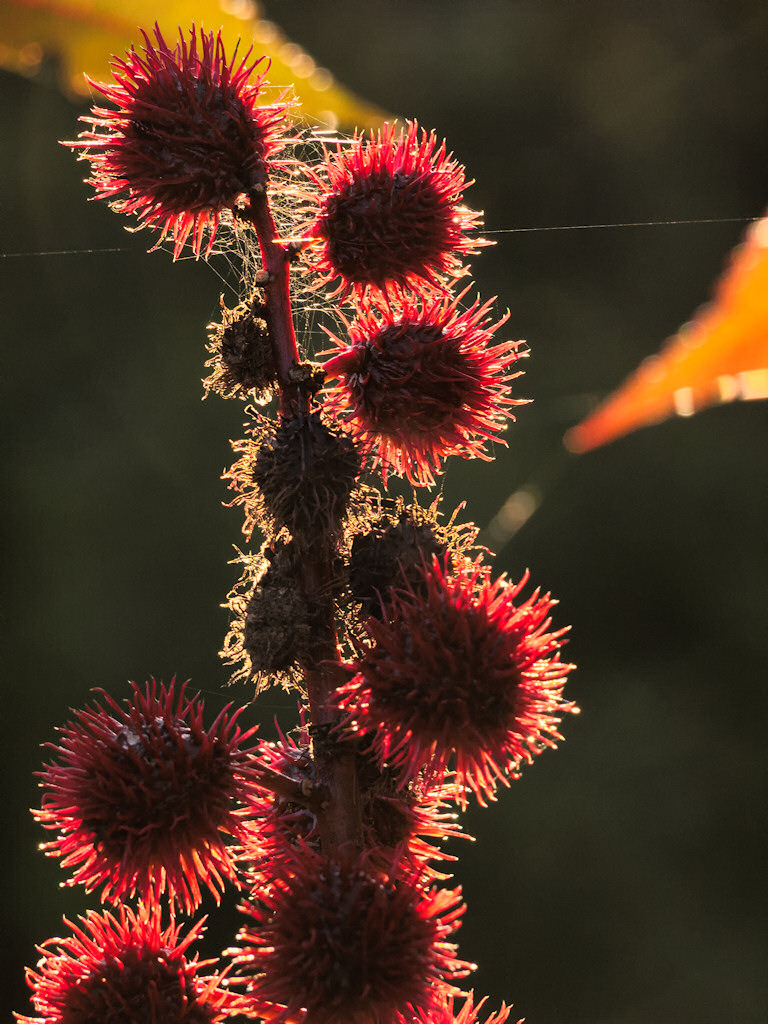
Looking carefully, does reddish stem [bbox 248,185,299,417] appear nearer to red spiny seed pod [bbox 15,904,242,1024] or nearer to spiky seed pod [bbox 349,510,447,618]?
spiky seed pod [bbox 349,510,447,618]

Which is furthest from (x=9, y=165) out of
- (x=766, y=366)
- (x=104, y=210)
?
(x=766, y=366)

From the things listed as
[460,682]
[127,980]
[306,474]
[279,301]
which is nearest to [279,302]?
[279,301]

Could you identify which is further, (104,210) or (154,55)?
(104,210)

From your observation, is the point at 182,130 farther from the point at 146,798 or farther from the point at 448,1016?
the point at 448,1016

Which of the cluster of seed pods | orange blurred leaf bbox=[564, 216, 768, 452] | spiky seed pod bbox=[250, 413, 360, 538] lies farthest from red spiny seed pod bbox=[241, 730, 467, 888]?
orange blurred leaf bbox=[564, 216, 768, 452]

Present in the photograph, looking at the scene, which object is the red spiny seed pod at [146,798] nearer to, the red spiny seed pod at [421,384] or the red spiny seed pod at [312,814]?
the red spiny seed pod at [312,814]

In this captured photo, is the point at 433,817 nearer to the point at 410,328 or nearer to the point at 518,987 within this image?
the point at 410,328
